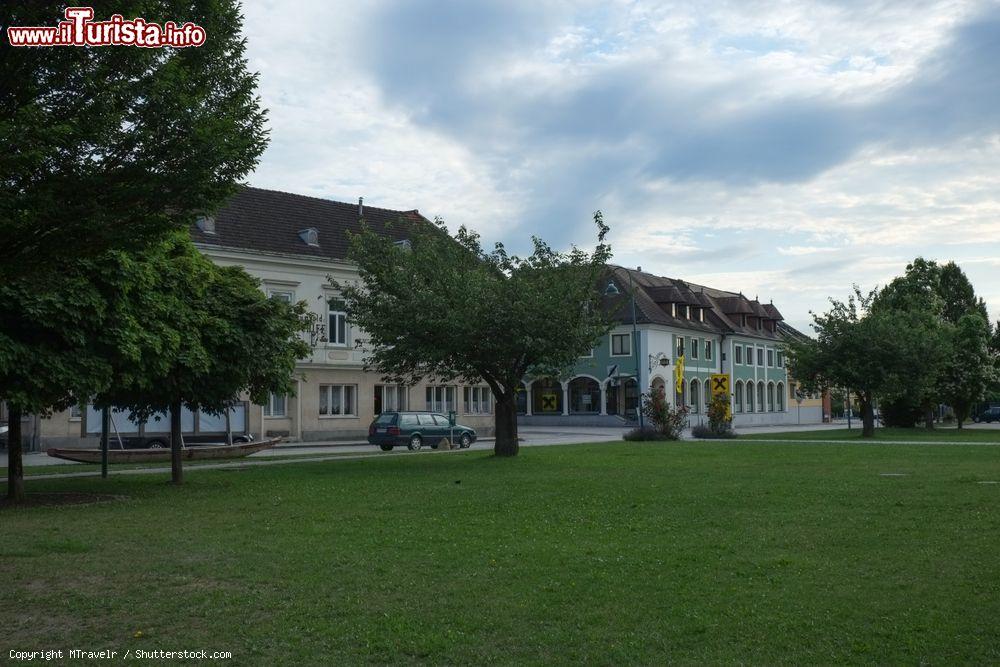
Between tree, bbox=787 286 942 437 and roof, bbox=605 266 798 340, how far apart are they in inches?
681

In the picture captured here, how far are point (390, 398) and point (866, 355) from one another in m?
24.2

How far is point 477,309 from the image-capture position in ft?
85.3

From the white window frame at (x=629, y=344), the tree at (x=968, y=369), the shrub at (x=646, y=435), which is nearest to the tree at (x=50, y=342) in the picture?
the shrub at (x=646, y=435)

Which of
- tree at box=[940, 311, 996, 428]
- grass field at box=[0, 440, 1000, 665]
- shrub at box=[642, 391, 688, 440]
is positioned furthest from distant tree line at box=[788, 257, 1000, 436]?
Result: grass field at box=[0, 440, 1000, 665]

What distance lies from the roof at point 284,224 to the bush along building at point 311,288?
2.0 inches

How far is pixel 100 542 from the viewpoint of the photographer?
1194 centimetres

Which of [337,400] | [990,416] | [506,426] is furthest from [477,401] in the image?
[990,416]

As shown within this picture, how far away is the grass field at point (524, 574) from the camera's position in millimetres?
6895

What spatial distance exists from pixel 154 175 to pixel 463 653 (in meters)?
5.33

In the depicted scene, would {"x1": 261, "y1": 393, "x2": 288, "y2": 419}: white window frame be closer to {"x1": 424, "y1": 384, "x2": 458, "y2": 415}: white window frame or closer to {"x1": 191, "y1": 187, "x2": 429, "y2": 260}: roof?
{"x1": 191, "y1": 187, "x2": 429, "y2": 260}: roof

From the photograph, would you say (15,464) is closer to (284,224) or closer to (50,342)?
(50,342)

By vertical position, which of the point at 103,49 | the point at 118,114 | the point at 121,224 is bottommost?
the point at 121,224

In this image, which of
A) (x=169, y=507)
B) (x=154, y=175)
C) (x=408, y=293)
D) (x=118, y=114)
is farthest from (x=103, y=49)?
(x=408, y=293)

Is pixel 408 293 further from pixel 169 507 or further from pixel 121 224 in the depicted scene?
pixel 121 224
